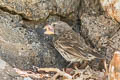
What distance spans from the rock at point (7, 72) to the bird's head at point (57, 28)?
0.90 m

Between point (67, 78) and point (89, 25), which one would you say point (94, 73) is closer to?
point (67, 78)

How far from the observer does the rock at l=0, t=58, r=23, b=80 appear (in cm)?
414

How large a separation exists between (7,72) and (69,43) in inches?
38.9

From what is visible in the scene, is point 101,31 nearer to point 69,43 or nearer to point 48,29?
point 69,43

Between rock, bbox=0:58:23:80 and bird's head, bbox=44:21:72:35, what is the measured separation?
90 centimetres

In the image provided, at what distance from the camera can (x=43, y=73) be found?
15.3 feet

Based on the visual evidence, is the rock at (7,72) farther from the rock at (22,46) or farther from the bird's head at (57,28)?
the bird's head at (57,28)

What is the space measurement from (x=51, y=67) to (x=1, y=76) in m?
0.86

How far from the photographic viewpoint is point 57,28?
16.7ft

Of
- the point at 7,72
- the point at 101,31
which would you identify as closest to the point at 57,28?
the point at 101,31

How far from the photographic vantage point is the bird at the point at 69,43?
14.7 feet

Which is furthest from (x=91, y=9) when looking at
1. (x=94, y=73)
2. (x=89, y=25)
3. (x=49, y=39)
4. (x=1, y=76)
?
(x=1, y=76)

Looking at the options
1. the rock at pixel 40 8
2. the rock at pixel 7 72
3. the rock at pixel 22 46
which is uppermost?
the rock at pixel 40 8

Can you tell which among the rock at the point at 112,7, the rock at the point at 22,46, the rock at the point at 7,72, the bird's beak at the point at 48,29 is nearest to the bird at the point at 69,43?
the bird's beak at the point at 48,29
